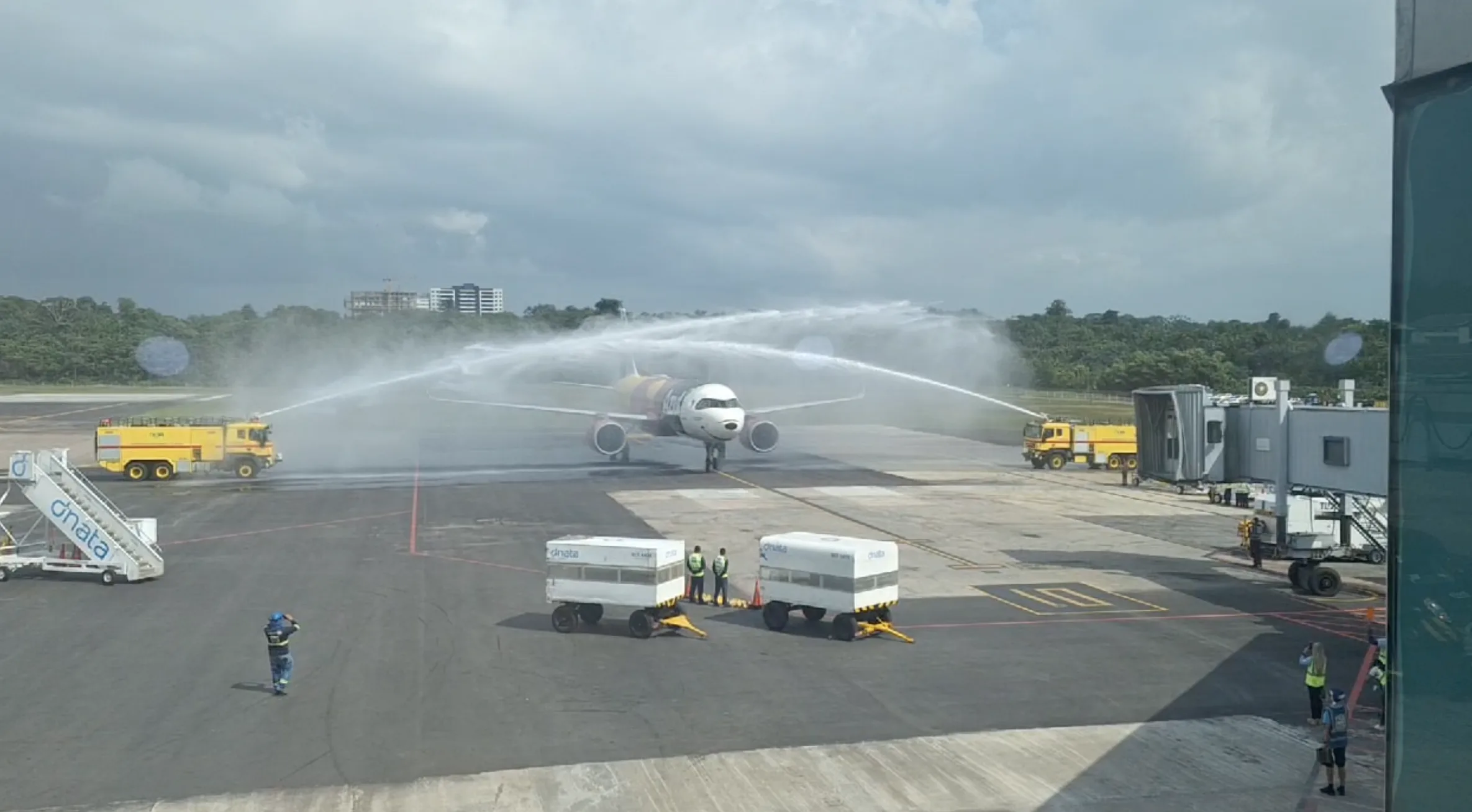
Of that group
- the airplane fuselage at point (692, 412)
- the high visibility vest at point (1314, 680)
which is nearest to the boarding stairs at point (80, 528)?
the high visibility vest at point (1314, 680)

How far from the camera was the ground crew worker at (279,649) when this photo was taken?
1984cm

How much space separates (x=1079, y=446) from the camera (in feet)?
218

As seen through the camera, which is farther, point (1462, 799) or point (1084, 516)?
point (1084, 516)

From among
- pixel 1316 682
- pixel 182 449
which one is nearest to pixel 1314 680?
pixel 1316 682

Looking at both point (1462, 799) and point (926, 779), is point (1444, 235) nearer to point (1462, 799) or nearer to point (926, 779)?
point (1462, 799)

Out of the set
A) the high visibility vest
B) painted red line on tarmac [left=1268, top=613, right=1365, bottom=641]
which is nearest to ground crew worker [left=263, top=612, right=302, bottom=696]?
the high visibility vest

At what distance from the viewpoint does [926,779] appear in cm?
1606

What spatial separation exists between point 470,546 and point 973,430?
67421mm

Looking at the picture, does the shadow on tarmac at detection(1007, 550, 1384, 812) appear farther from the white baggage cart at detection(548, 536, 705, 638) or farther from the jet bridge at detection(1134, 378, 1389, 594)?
the white baggage cart at detection(548, 536, 705, 638)

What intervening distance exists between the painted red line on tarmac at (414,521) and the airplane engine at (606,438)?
389 inches

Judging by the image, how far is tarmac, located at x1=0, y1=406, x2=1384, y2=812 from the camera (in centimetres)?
1577

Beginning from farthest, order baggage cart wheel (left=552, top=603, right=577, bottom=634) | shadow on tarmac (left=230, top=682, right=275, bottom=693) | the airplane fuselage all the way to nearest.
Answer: the airplane fuselage < baggage cart wheel (left=552, top=603, right=577, bottom=634) < shadow on tarmac (left=230, top=682, right=275, bottom=693)

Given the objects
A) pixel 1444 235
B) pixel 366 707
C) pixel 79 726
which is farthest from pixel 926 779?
pixel 79 726

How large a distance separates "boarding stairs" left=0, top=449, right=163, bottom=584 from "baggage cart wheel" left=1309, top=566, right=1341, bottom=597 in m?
31.8
